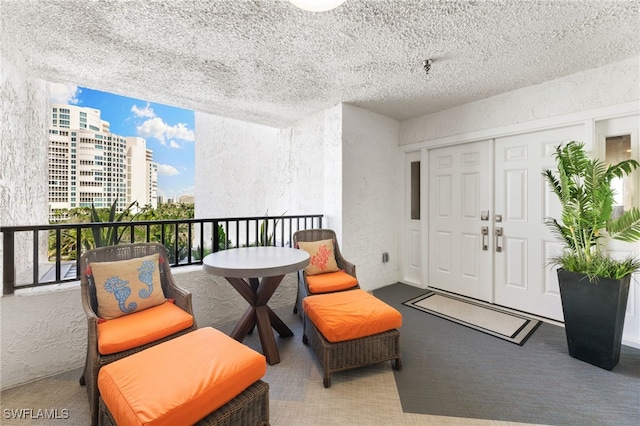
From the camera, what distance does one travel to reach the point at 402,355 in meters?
2.20

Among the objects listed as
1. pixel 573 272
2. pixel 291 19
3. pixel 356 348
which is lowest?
pixel 356 348

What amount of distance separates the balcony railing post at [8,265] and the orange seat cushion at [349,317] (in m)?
2.09

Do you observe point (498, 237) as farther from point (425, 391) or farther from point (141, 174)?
point (141, 174)

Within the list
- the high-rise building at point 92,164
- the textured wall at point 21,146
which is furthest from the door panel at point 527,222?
the high-rise building at point 92,164

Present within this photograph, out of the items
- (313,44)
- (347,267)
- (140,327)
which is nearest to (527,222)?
(347,267)

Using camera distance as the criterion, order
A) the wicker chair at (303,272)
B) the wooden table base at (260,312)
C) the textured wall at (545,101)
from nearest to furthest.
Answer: the wooden table base at (260,312) → the textured wall at (545,101) → the wicker chair at (303,272)

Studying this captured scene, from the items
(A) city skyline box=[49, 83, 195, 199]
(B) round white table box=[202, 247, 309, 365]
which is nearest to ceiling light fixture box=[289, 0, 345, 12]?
(B) round white table box=[202, 247, 309, 365]

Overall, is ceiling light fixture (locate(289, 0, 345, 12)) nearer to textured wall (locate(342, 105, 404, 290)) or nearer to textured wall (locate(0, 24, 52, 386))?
textured wall (locate(342, 105, 404, 290))

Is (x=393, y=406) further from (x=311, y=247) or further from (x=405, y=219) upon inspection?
(x=405, y=219)

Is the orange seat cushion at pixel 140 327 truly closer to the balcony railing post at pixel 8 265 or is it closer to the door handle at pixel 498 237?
the balcony railing post at pixel 8 265

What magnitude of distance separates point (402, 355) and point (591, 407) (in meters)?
1.14

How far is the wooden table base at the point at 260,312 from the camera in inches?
82.8

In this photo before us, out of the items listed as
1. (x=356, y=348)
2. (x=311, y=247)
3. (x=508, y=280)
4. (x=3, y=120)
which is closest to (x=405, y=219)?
(x=508, y=280)

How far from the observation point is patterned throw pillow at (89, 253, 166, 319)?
5.64 ft
